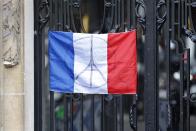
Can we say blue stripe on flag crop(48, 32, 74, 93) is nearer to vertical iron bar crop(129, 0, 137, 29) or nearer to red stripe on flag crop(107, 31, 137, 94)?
red stripe on flag crop(107, 31, 137, 94)

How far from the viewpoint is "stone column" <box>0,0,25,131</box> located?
23.0ft

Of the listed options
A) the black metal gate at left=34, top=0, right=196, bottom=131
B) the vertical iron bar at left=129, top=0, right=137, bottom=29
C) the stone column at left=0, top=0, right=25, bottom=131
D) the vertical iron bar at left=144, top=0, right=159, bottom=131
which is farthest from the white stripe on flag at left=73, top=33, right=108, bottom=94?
the stone column at left=0, top=0, right=25, bottom=131

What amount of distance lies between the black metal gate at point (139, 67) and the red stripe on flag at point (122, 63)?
11 cm

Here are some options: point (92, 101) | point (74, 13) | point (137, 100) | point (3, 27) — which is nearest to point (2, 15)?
point (3, 27)

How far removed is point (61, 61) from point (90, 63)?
0.44 metres

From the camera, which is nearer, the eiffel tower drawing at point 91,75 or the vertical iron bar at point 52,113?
the eiffel tower drawing at point 91,75

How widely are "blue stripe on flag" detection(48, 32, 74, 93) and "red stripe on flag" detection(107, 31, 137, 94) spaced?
0.57m

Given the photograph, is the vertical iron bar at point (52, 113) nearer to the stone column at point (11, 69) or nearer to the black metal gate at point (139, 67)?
the black metal gate at point (139, 67)

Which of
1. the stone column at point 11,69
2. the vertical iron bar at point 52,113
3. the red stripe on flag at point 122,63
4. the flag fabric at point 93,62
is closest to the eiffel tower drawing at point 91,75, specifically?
the flag fabric at point 93,62

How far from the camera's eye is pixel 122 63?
6891mm

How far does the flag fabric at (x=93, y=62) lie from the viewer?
6.86 meters

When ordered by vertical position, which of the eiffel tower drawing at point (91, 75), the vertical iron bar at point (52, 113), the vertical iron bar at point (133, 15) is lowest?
the vertical iron bar at point (52, 113)

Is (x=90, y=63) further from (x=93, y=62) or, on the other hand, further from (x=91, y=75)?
(x=91, y=75)

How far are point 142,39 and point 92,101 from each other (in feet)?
3.75
